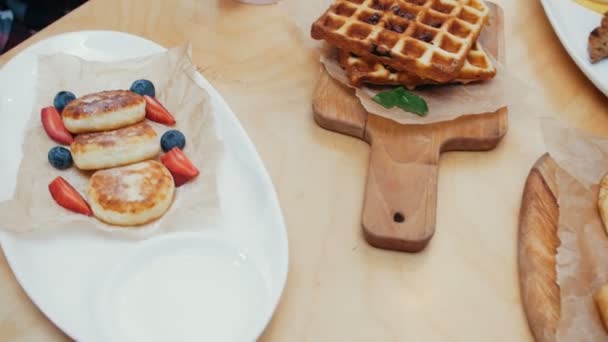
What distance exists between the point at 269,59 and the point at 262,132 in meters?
0.25

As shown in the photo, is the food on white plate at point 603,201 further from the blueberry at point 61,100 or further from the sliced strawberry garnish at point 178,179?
the blueberry at point 61,100

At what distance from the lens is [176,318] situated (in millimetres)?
900

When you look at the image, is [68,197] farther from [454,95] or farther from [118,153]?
[454,95]

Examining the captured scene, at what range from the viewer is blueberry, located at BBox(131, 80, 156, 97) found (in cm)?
123

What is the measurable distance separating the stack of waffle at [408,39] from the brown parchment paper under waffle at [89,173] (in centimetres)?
32

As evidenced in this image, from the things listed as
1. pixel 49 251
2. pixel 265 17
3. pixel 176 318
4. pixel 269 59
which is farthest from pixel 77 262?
pixel 265 17

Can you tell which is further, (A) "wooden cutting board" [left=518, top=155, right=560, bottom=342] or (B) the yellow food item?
(B) the yellow food item

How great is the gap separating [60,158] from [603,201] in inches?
36.5

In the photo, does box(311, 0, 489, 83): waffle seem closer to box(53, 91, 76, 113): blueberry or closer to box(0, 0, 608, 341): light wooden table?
box(0, 0, 608, 341): light wooden table

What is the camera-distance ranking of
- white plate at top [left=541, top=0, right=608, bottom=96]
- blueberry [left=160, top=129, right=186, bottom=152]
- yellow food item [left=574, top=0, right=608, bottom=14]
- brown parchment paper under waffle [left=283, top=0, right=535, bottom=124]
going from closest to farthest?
blueberry [left=160, top=129, right=186, bottom=152] < brown parchment paper under waffle [left=283, top=0, right=535, bottom=124] < white plate at top [left=541, top=0, right=608, bottom=96] < yellow food item [left=574, top=0, right=608, bottom=14]

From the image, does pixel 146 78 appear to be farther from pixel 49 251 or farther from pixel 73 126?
pixel 49 251

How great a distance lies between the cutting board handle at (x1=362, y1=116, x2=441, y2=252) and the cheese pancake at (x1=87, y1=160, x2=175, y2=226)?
13.2 inches

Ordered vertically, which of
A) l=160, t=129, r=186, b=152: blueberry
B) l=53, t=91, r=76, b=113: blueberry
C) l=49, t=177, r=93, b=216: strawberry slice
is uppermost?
l=53, t=91, r=76, b=113: blueberry

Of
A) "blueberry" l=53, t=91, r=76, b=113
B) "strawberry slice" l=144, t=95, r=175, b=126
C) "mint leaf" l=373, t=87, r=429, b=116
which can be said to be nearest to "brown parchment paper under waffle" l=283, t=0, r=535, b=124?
"mint leaf" l=373, t=87, r=429, b=116
